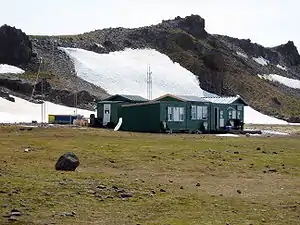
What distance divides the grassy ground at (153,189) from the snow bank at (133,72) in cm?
9218

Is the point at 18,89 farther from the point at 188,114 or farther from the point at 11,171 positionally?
the point at 11,171

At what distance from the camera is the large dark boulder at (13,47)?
123250 millimetres

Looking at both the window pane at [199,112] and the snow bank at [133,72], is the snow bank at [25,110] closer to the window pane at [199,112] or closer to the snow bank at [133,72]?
the snow bank at [133,72]

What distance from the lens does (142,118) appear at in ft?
210

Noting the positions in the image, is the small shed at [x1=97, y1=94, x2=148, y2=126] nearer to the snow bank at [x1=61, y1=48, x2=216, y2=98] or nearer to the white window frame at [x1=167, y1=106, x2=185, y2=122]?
the white window frame at [x1=167, y1=106, x2=185, y2=122]

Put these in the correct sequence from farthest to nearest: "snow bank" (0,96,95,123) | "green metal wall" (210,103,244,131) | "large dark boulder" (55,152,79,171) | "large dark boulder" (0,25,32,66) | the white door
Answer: "large dark boulder" (0,25,32,66)
"snow bank" (0,96,95,123)
the white door
"green metal wall" (210,103,244,131)
"large dark boulder" (55,152,79,171)

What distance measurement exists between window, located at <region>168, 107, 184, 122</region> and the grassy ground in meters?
32.4

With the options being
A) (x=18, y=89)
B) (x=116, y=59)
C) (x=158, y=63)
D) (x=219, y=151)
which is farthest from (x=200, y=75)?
(x=219, y=151)

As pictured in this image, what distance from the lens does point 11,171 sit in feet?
67.0

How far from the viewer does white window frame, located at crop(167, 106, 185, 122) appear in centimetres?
6384

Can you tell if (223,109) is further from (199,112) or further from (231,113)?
(199,112)

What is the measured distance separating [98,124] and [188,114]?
43.4 ft

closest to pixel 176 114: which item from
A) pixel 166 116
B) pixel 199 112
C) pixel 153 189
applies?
pixel 166 116

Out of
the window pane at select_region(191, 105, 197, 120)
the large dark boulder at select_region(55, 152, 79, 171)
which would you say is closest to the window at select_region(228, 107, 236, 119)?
the window pane at select_region(191, 105, 197, 120)
